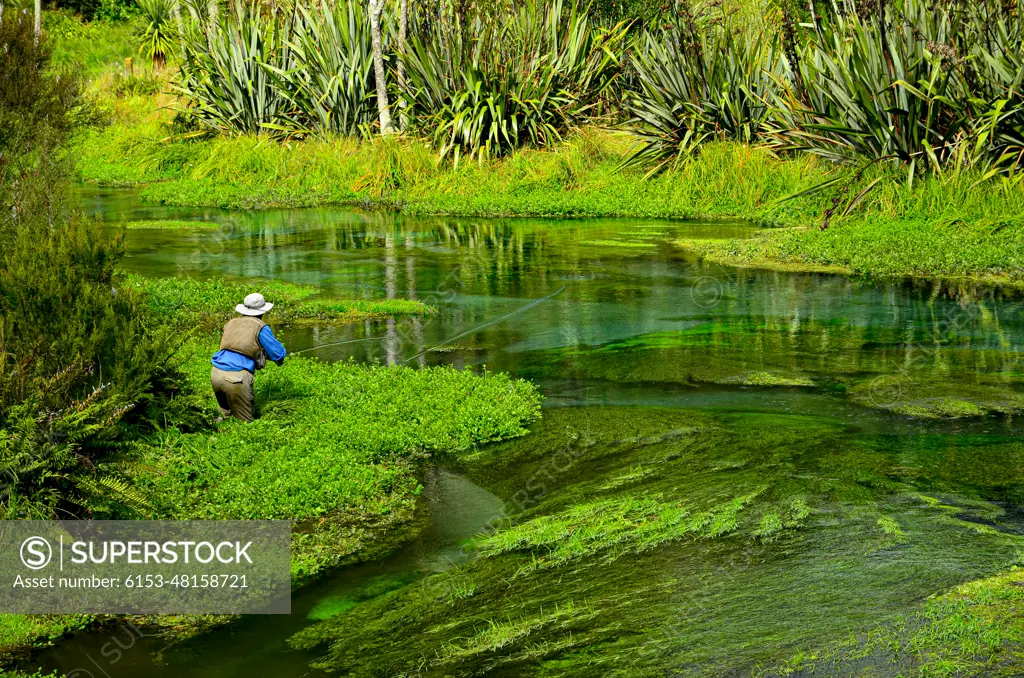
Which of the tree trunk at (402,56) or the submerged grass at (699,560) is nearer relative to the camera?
the submerged grass at (699,560)

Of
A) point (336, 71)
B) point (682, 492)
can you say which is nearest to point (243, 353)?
point (682, 492)

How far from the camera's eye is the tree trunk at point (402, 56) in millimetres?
24781

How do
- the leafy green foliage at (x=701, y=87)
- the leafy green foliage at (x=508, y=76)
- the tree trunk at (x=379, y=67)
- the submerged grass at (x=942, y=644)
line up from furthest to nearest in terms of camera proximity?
the tree trunk at (x=379, y=67), the leafy green foliage at (x=508, y=76), the leafy green foliage at (x=701, y=87), the submerged grass at (x=942, y=644)

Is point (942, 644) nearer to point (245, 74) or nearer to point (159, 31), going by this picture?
point (245, 74)

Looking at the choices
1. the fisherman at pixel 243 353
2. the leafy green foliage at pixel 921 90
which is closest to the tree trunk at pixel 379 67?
the leafy green foliage at pixel 921 90

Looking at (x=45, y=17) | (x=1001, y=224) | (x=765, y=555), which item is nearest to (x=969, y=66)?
(x=1001, y=224)

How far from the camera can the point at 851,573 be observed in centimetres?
584

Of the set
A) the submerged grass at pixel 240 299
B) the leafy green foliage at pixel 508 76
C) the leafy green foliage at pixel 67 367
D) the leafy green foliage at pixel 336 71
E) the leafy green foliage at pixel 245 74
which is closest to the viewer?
the leafy green foliage at pixel 67 367

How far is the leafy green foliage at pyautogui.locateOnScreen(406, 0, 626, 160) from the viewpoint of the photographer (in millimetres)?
23844

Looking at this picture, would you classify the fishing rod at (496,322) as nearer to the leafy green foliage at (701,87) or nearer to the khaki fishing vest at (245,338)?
the khaki fishing vest at (245,338)

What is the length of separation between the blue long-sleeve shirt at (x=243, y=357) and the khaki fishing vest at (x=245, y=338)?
0.03 metres

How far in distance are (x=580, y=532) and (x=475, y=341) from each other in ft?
17.6

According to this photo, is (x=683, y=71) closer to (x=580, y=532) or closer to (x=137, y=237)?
(x=137, y=237)

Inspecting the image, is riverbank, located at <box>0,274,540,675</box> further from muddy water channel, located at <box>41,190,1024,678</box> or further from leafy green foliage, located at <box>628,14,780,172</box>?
leafy green foliage, located at <box>628,14,780,172</box>
